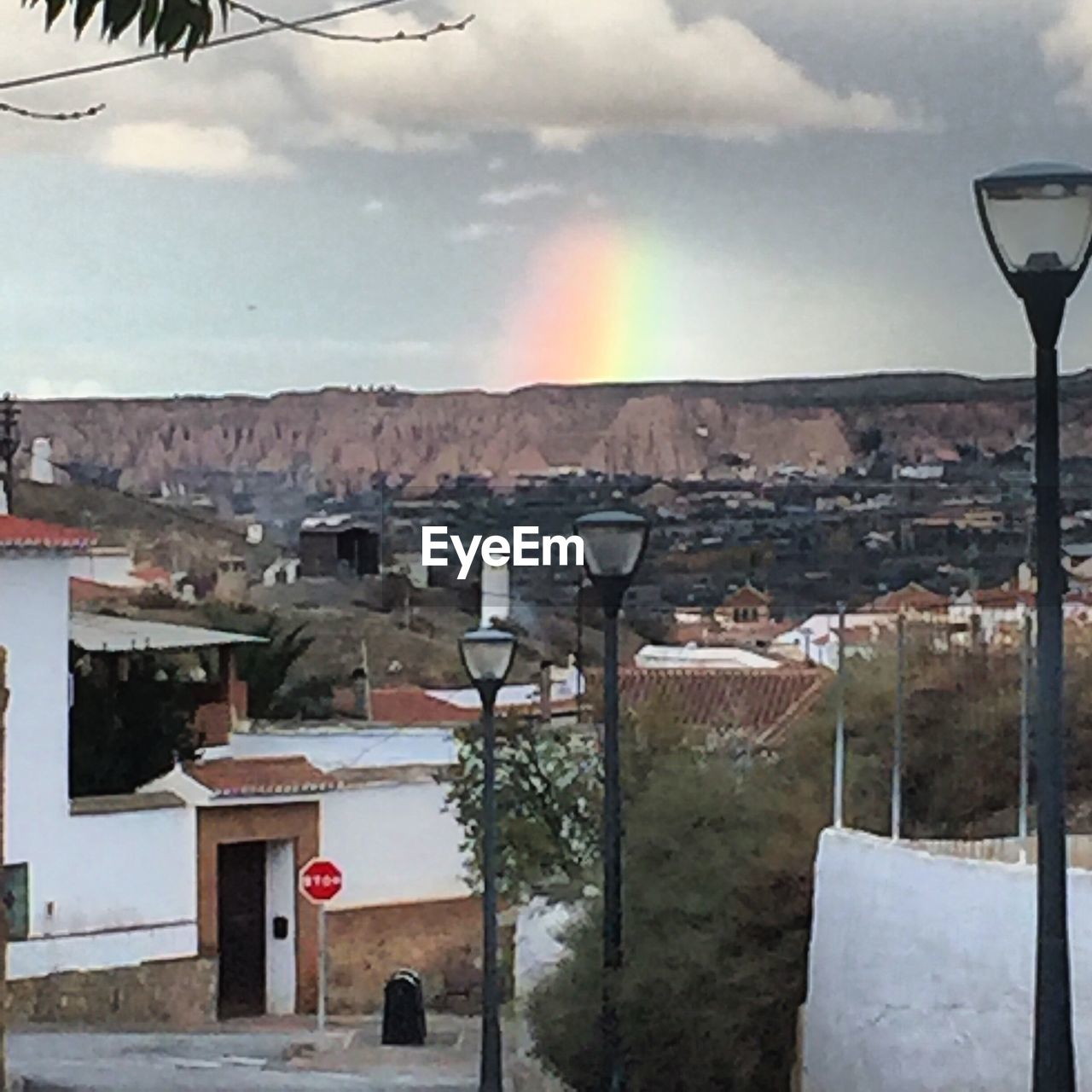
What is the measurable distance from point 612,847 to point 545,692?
20810 mm

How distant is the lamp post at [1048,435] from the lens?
5332mm

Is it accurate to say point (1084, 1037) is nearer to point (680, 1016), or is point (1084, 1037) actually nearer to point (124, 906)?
point (680, 1016)

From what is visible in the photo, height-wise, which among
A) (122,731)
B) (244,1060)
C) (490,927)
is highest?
(122,731)

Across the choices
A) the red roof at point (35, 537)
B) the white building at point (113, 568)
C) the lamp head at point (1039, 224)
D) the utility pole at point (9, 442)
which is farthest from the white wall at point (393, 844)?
the lamp head at point (1039, 224)

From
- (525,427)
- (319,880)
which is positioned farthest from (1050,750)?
(525,427)

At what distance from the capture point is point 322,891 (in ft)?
79.8

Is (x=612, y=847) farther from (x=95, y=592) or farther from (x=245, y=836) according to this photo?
(x=95, y=592)

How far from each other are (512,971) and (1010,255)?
16347 mm

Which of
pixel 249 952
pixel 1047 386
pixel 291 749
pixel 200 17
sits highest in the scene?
pixel 200 17

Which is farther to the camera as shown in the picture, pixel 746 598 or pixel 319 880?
pixel 746 598

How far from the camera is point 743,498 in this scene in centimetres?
3581

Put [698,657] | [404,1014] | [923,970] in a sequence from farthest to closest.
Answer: [698,657]
[404,1014]
[923,970]

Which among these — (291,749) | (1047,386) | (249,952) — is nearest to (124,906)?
(249,952)

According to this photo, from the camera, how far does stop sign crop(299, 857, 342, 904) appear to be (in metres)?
24.3
